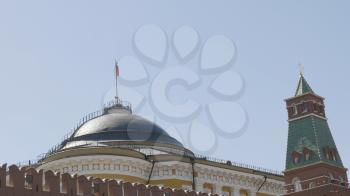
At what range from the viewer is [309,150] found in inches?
1571

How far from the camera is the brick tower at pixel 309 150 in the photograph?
127ft

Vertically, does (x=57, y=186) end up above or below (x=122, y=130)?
below

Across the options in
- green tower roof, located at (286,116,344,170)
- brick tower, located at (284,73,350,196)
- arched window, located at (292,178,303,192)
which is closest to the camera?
brick tower, located at (284,73,350,196)

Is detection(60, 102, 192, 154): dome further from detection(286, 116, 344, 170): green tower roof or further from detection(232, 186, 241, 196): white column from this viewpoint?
detection(286, 116, 344, 170): green tower roof

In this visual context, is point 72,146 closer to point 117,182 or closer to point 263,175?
point 263,175

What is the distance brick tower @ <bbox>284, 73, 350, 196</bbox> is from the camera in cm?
3866

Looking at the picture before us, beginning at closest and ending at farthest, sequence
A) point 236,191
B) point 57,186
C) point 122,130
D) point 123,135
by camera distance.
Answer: point 57,186 → point 123,135 → point 122,130 → point 236,191

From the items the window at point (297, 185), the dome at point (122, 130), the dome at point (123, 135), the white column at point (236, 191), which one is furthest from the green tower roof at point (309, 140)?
the dome at point (122, 130)

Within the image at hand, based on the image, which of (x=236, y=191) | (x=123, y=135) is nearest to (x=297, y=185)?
(x=236, y=191)

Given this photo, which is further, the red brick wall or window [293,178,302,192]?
window [293,178,302,192]

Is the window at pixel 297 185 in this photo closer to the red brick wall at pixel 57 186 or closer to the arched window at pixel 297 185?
the arched window at pixel 297 185

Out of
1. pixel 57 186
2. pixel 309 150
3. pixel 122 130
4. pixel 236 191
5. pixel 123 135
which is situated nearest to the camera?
pixel 57 186

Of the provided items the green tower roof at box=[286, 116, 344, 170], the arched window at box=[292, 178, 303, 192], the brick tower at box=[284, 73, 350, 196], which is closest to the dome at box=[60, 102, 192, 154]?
the green tower roof at box=[286, 116, 344, 170]

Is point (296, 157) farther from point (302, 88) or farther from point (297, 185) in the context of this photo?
point (302, 88)
